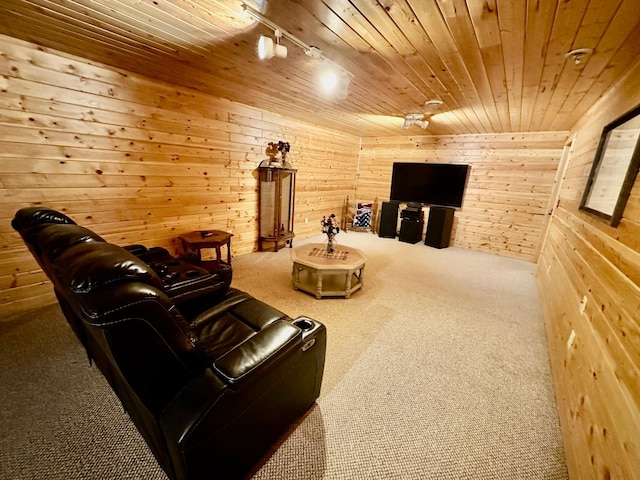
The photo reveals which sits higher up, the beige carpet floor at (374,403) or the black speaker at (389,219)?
the black speaker at (389,219)

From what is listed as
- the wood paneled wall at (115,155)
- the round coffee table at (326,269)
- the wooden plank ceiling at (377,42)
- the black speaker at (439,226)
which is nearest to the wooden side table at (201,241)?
the wood paneled wall at (115,155)

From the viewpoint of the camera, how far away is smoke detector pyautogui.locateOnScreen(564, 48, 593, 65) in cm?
174

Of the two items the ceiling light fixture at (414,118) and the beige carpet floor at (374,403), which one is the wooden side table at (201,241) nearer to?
the beige carpet floor at (374,403)

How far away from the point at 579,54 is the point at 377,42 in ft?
4.51

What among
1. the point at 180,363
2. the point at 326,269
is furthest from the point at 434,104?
the point at 180,363

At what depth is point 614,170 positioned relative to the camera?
1728 mm

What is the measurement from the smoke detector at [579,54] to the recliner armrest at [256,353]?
2.55m

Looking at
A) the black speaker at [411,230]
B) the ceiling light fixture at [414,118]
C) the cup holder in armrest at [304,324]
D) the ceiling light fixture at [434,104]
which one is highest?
the ceiling light fixture at [434,104]

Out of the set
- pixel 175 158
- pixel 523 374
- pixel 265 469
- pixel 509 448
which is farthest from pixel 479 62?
pixel 175 158

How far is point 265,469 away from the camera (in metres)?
1.26

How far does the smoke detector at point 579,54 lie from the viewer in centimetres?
174

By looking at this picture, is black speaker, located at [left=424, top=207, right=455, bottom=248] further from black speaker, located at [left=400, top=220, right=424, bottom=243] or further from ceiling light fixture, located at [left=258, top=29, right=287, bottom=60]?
ceiling light fixture, located at [left=258, top=29, right=287, bottom=60]

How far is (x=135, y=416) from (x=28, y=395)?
0.99 m

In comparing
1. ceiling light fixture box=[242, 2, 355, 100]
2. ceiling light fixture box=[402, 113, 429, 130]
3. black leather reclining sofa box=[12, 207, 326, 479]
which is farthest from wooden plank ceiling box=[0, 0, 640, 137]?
black leather reclining sofa box=[12, 207, 326, 479]
